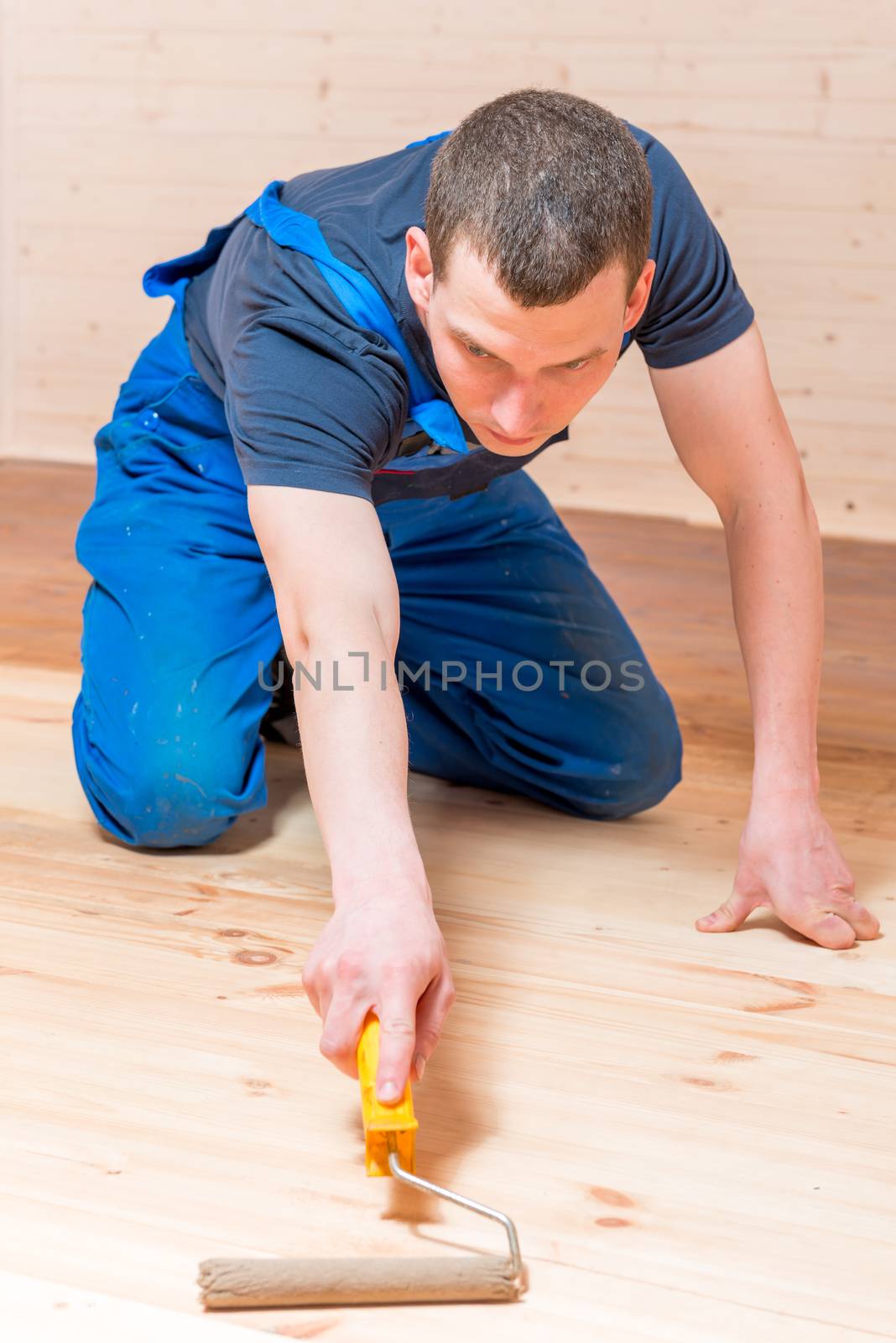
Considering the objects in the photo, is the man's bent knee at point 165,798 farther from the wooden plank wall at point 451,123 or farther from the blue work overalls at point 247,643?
the wooden plank wall at point 451,123

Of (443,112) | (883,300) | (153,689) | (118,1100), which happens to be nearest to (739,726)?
(153,689)

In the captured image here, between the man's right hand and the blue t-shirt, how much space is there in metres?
0.37

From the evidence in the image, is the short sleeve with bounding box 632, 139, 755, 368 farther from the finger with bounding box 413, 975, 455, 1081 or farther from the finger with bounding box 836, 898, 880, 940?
the finger with bounding box 413, 975, 455, 1081

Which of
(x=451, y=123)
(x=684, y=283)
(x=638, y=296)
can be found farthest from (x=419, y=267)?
(x=451, y=123)

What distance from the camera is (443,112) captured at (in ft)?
11.6

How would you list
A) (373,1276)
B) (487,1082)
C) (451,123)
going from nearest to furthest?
(373,1276)
(487,1082)
(451,123)

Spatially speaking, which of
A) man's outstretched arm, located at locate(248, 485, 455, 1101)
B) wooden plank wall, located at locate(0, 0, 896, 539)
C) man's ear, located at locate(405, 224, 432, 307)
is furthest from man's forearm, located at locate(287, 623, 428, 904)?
wooden plank wall, located at locate(0, 0, 896, 539)

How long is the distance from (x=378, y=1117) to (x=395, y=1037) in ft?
0.16

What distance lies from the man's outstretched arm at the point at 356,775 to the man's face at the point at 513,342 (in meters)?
0.14

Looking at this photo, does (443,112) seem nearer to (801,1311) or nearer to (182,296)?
(182,296)

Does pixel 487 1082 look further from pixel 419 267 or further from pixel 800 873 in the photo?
pixel 419 267

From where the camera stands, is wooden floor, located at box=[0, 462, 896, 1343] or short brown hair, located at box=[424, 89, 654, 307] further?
short brown hair, located at box=[424, 89, 654, 307]

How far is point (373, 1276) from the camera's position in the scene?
820mm

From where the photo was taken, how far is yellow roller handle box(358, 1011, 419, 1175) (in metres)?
0.85
